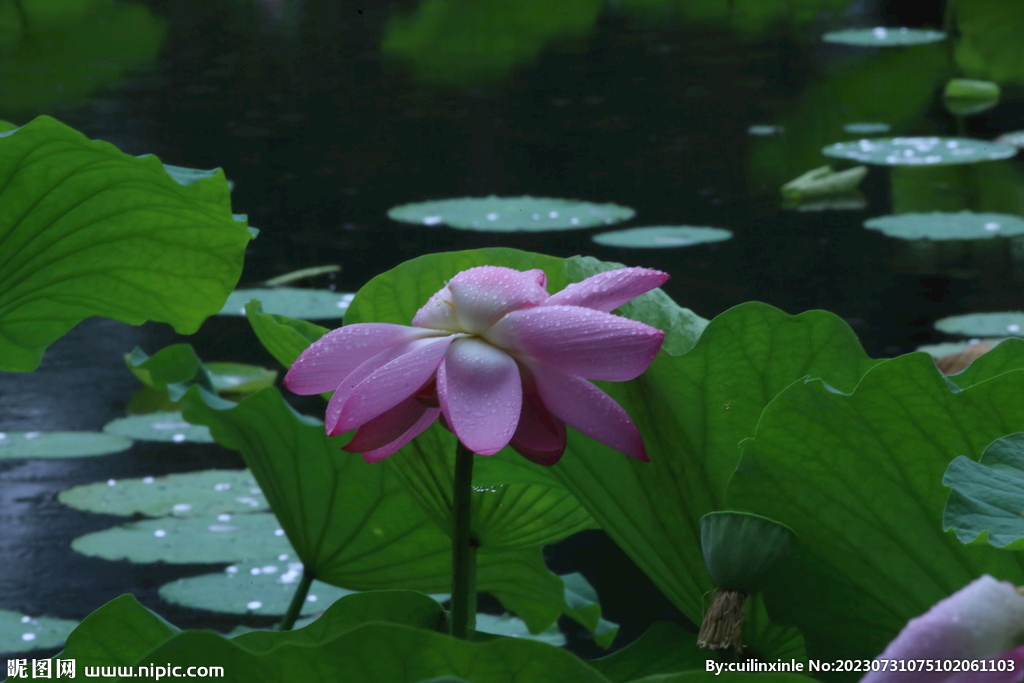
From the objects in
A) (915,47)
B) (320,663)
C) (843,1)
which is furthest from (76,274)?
(843,1)

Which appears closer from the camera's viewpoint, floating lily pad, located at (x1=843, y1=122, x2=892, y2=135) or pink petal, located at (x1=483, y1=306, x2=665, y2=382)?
pink petal, located at (x1=483, y1=306, x2=665, y2=382)

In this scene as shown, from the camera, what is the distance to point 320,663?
26 cm

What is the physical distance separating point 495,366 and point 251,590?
0.90 metres

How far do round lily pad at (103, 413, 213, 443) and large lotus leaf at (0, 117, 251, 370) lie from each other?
0.93 meters

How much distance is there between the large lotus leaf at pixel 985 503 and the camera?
281mm

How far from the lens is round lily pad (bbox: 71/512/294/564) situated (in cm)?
121

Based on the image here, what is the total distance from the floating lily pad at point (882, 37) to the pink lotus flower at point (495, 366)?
5999mm

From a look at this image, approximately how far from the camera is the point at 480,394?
0.29 m

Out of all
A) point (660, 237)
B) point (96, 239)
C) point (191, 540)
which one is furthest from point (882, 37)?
point (96, 239)

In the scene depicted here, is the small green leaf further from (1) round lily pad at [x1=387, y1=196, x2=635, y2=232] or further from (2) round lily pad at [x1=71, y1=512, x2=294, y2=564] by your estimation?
(2) round lily pad at [x1=71, y1=512, x2=294, y2=564]

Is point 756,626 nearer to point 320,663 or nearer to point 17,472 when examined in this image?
point 320,663

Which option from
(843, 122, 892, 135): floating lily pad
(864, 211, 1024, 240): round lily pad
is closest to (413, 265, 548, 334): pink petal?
(864, 211, 1024, 240): round lily pad

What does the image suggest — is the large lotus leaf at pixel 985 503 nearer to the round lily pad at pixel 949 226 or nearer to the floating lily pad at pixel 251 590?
the floating lily pad at pixel 251 590

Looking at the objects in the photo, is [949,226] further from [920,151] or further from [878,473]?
[878,473]
